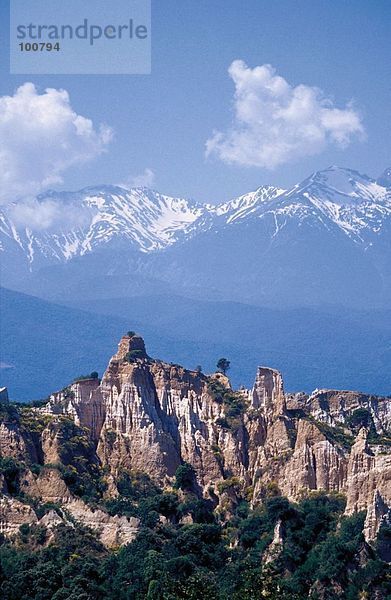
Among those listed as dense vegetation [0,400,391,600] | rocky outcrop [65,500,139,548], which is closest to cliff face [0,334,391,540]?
dense vegetation [0,400,391,600]

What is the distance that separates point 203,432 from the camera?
68.5 meters

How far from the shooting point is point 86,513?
196 feet

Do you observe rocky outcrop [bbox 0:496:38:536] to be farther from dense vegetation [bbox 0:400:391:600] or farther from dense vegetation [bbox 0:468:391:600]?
dense vegetation [bbox 0:468:391:600]

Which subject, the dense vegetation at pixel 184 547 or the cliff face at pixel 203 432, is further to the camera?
the cliff face at pixel 203 432

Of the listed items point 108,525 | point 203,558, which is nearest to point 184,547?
point 203,558

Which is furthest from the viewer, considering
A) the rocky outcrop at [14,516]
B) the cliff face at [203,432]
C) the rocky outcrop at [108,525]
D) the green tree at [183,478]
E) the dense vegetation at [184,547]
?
the green tree at [183,478]

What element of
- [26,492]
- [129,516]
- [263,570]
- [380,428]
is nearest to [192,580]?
[263,570]

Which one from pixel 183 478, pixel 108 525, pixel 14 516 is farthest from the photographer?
pixel 183 478

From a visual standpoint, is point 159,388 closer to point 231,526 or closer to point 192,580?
point 231,526

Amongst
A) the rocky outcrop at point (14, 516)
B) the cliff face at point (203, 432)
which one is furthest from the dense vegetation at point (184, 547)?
the cliff face at point (203, 432)

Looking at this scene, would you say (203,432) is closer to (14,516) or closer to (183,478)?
(183,478)

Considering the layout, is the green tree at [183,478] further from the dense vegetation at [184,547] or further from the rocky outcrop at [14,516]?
the rocky outcrop at [14,516]

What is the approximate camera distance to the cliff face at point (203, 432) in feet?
206

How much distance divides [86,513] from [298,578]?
1211cm
